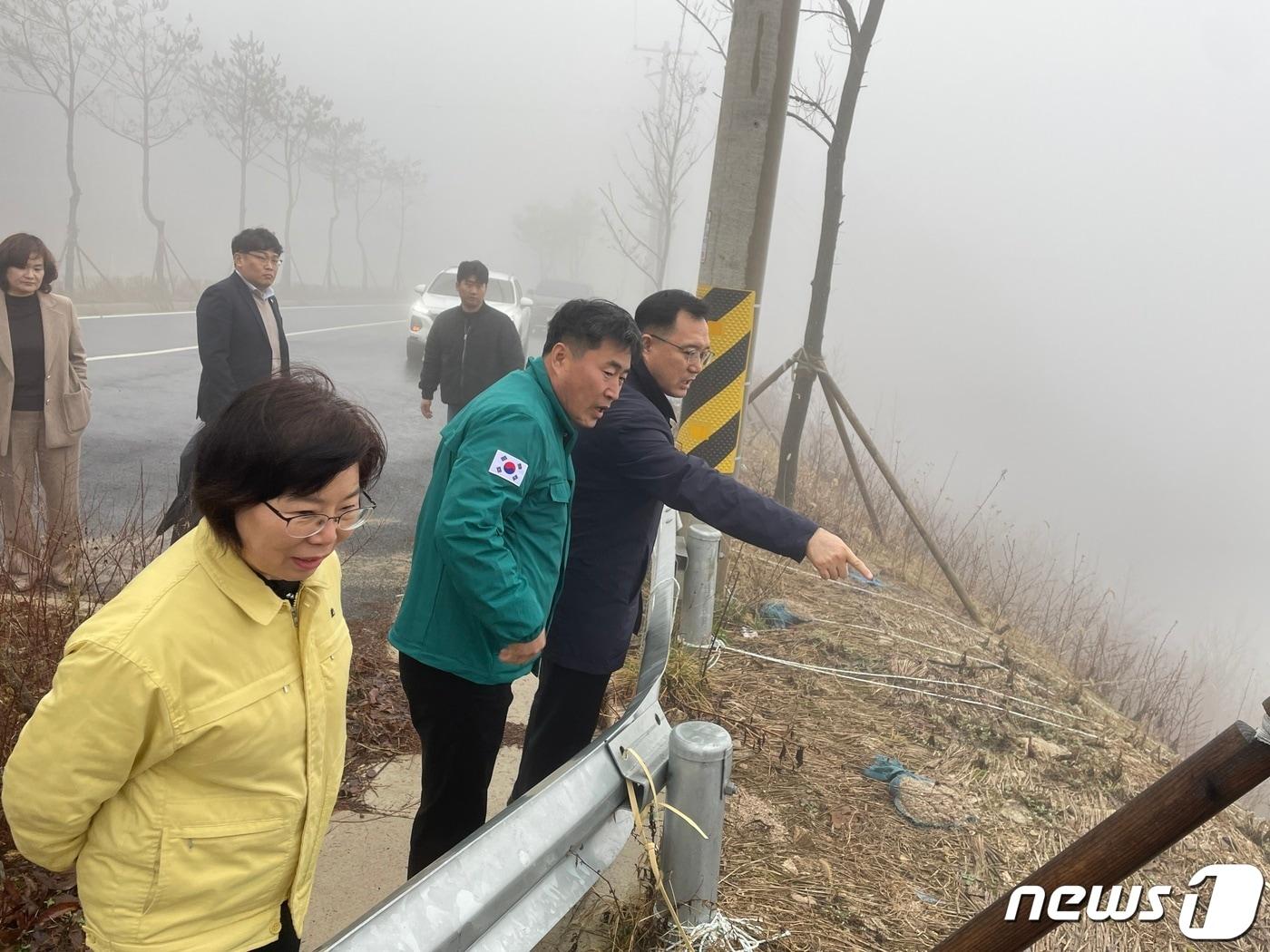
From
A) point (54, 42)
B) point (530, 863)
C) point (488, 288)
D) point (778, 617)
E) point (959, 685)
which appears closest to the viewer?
point (530, 863)

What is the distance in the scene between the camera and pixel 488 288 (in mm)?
14875

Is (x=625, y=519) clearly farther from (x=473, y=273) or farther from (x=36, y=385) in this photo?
(x=473, y=273)

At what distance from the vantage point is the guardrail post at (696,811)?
6.25 feet

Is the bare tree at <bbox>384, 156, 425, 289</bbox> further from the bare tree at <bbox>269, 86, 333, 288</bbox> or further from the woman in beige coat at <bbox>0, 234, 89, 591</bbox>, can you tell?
the woman in beige coat at <bbox>0, 234, 89, 591</bbox>

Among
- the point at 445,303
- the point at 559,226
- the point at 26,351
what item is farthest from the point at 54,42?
the point at 559,226

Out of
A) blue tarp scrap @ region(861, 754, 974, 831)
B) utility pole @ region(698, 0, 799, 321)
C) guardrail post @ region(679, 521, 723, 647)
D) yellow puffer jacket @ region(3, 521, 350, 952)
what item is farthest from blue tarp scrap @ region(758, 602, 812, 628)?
yellow puffer jacket @ region(3, 521, 350, 952)

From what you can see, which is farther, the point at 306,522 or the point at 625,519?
the point at 625,519

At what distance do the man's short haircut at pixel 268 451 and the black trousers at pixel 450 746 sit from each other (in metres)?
1.08

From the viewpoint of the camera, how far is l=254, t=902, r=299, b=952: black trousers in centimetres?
161

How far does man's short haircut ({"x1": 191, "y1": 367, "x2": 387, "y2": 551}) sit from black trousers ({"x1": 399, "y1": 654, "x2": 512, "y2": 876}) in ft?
3.53

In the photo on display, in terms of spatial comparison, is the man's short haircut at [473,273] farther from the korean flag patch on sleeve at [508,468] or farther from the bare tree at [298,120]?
the bare tree at [298,120]

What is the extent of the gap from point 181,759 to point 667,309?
1943mm

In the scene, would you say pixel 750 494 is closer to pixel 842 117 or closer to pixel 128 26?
pixel 842 117

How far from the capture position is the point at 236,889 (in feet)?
4.70
